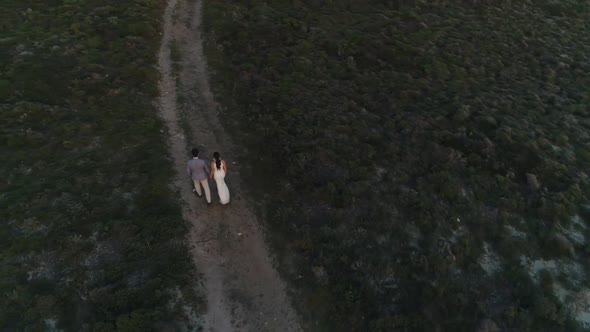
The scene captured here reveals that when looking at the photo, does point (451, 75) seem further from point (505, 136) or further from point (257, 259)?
point (257, 259)

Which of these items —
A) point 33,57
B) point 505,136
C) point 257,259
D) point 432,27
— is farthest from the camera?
point 432,27

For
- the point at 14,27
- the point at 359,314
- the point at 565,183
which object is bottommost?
the point at 14,27

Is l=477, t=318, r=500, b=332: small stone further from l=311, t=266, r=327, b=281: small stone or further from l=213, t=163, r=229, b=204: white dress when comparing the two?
l=213, t=163, r=229, b=204: white dress

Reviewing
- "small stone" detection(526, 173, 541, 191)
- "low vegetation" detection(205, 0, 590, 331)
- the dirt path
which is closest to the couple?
the dirt path

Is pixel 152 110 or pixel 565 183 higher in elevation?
pixel 565 183

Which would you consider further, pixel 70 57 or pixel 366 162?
pixel 70 57

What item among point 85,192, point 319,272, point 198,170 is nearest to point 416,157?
point 319,272

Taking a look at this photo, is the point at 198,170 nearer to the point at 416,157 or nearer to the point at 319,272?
the point at 319,272

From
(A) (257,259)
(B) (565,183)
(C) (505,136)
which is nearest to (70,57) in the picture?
(A) (257,259)

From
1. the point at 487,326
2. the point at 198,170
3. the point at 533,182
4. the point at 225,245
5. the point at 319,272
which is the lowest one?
the point at 225,245
